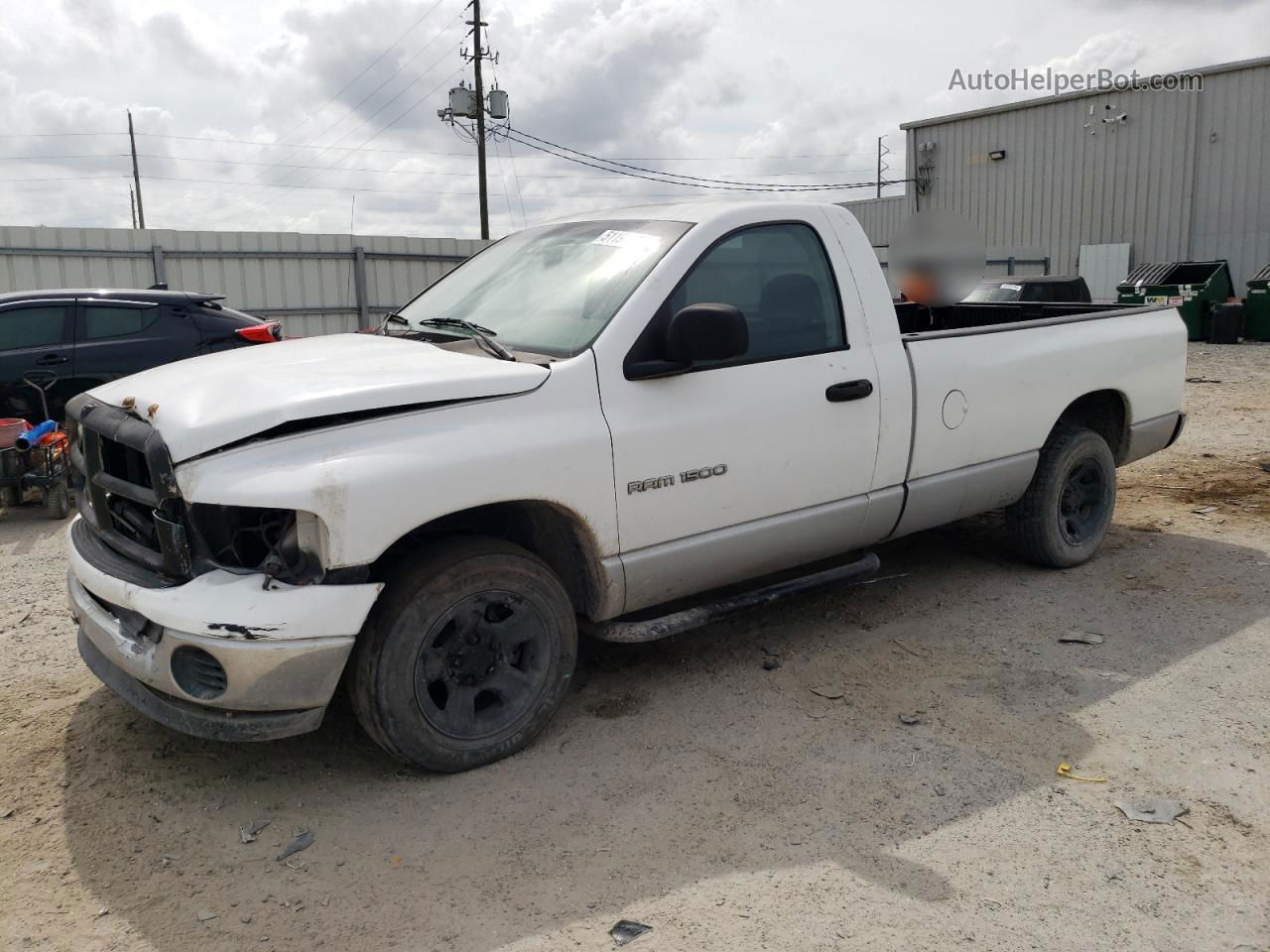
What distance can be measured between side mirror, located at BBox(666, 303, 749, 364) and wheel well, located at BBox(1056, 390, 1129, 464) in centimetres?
299

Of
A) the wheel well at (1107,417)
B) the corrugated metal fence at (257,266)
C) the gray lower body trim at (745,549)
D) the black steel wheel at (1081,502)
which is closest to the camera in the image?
the gray lower body trim at (745,549)

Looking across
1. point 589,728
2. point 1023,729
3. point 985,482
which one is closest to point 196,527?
point 589,728

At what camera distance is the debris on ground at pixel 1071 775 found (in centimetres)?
347

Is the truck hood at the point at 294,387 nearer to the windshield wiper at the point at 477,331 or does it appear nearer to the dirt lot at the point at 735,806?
the windshield wiper at the point at 477,331

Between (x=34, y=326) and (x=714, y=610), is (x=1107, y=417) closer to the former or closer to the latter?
(x=714, y=610)

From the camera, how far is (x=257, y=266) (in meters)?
16.2

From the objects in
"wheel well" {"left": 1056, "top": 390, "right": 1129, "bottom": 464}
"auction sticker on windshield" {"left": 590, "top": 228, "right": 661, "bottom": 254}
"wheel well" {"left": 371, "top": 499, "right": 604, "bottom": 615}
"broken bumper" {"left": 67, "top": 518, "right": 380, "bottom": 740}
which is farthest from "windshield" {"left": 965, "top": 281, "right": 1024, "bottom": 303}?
"broken bumper" {"left": 67, "top": 518, "right": 380, "bottom": 740}

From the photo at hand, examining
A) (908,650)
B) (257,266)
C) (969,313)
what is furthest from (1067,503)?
(257,266)

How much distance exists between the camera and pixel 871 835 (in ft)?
10.4

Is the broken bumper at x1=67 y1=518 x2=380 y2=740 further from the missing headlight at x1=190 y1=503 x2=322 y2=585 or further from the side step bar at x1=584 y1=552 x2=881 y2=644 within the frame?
the side step bar at x1=584 y1=552 x2=881 y2=644

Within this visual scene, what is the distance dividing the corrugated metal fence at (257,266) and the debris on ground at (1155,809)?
13.9 meters

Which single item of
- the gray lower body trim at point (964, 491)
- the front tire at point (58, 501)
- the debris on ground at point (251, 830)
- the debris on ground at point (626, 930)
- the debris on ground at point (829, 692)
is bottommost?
the debris on ground at point (626, 930)

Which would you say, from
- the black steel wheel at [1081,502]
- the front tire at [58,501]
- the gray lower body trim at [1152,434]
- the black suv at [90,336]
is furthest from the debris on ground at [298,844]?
the black suv at [90,336]

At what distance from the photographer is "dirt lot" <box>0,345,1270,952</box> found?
279 centimetres
